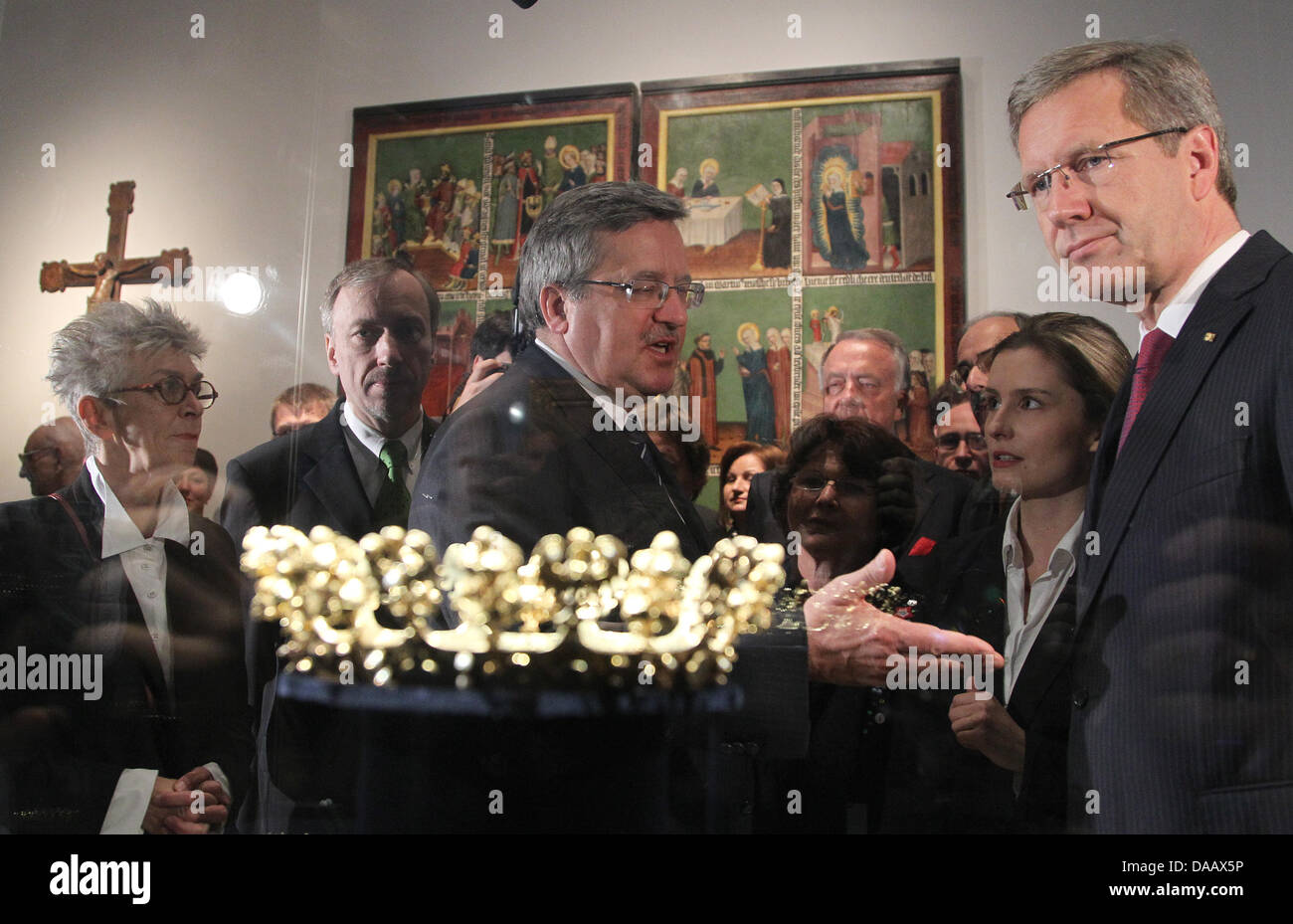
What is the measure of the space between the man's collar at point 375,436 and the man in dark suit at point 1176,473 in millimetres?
1735

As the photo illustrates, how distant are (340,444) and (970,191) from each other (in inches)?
72.6

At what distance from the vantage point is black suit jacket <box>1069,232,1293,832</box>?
2.54 metres

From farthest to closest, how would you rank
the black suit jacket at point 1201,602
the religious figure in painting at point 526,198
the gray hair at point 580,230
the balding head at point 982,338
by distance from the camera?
the religious figure in painting at point 526,198
the gray hair at point 580,230
the balding head at point 982,338
the black suit jacket at point 1201,602

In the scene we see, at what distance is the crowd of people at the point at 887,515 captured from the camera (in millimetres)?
2572

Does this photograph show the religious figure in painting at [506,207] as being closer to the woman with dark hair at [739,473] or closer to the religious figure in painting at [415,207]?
the religious figure in painting at [415,207]

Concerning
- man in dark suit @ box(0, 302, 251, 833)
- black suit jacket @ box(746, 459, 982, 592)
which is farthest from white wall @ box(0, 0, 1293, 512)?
black suit jacket @ box(746, 459, 982, 592)

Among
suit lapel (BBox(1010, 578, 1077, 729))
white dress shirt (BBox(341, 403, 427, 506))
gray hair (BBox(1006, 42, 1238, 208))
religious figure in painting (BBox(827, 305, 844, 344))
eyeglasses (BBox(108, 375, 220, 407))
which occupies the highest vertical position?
gray hair (BBox(1006, 42, 1238, 208))

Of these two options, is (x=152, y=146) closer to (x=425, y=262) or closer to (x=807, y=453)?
(x=425, y=262)

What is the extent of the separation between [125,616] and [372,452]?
90 centimetres

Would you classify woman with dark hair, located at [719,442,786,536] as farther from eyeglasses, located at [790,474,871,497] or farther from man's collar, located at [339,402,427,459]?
man's collar, located at [339,402,427,459]

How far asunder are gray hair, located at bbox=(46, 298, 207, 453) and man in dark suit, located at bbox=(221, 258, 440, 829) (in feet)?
1.44

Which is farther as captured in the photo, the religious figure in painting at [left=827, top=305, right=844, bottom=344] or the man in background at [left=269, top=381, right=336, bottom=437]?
the man in background at [left=269, top=381, right=336, bottom=437]

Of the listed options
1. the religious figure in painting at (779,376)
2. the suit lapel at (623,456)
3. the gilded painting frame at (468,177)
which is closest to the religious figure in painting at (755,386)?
the religious figure in painting at (779,376)
